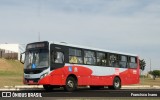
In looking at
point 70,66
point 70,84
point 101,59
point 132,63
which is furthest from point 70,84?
point 132,63

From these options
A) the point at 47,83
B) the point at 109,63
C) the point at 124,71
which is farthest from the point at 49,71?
the point at 124,71

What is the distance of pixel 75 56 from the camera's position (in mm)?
26641

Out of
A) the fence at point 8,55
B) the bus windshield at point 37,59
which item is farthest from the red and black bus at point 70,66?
the fence at point 8,55

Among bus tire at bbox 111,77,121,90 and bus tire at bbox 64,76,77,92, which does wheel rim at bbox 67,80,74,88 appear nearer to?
bus tire at bbox 64,76,77,92

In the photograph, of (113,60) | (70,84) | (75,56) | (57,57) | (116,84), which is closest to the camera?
(57,57)

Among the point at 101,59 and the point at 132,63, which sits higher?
the point at 101,59

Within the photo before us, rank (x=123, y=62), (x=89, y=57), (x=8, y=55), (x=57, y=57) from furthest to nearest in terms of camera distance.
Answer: (x=8, y=55) → (x=123, y=62) → (x=89, y=57) → (x=57, y=57)

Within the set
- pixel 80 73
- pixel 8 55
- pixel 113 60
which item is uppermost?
pixel 8 55

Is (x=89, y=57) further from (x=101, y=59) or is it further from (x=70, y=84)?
(x=70, y=84)

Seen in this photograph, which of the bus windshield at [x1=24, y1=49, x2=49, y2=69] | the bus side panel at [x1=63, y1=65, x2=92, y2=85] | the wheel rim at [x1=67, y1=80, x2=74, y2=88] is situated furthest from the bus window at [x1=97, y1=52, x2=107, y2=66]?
the bus windshield at [x1=24, y1=49, x2=49, y2=69]

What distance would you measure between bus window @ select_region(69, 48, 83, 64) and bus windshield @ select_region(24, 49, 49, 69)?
217 cm

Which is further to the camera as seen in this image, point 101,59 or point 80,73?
point 101,59

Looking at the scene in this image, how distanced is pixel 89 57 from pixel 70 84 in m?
3.07

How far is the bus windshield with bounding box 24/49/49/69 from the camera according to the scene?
24.5m
